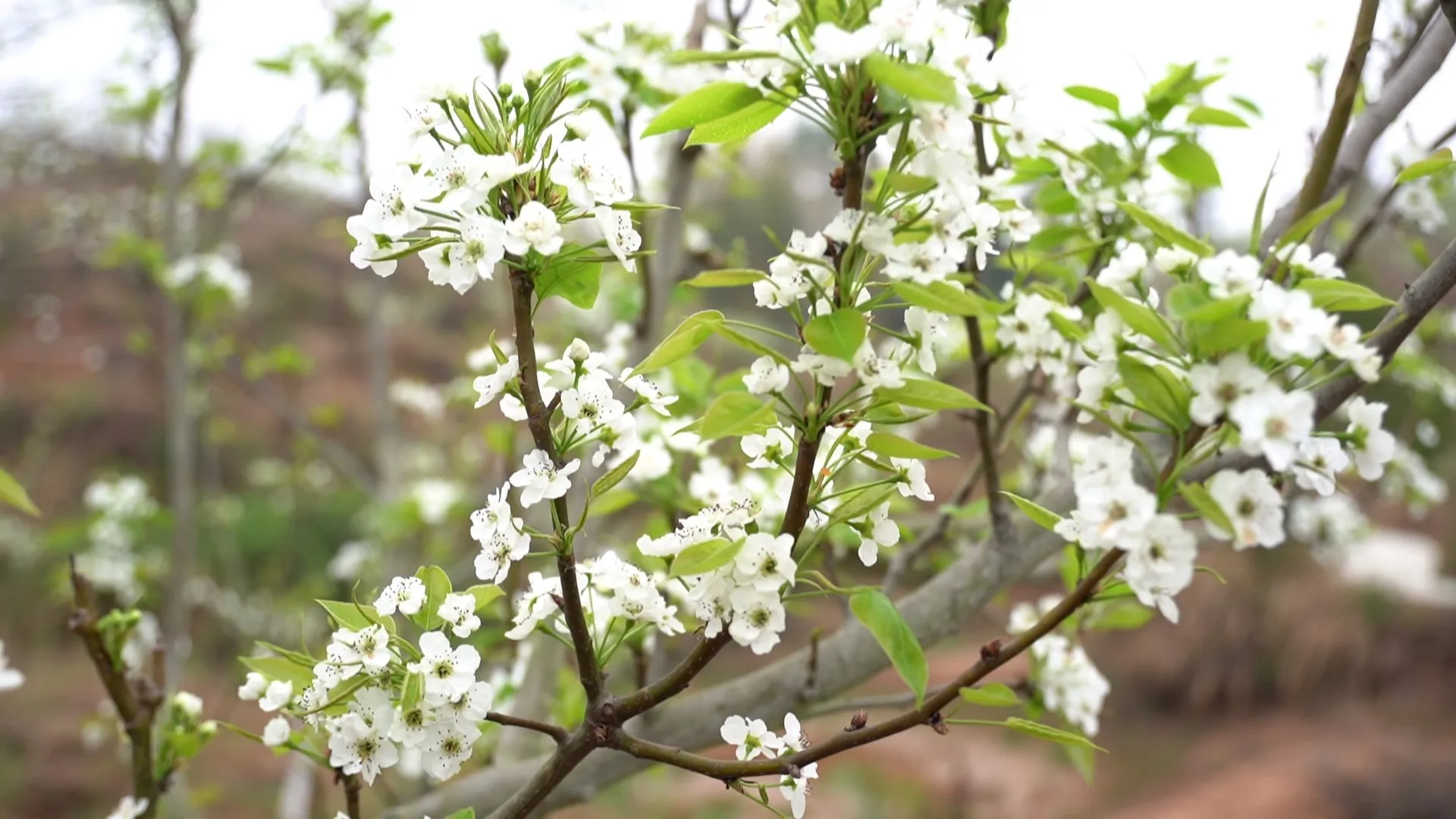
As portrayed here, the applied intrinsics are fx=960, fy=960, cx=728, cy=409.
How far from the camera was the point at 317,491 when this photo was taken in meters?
7.75

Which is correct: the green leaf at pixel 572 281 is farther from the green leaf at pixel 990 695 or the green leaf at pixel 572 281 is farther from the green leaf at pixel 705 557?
the green leaf at pixel 990 695

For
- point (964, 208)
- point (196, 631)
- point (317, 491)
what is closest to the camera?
point (964, 208)

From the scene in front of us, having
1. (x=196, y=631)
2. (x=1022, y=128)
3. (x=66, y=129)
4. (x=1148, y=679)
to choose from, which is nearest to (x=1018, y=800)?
(x=1148, y=679)

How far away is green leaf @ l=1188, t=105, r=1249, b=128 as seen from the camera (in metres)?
1.00

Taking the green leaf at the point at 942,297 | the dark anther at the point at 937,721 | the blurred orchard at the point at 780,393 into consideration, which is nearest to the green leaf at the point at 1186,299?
the blurred orchard at the point at 780,393

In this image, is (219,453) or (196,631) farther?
(219,453)

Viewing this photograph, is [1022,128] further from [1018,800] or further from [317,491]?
[317,491]

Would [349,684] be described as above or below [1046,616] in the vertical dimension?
above

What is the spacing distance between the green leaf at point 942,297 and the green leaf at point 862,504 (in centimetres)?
15

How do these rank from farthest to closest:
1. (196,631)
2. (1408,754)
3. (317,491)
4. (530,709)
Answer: (317,491) < (196,631) < (1408,754) < (530,709)

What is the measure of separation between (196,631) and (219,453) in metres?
2.27

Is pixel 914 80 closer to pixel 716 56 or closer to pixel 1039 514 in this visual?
pixel 716 56

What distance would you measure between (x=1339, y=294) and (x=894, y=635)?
1.16 feet

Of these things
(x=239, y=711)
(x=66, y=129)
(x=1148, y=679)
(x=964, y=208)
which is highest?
(x=66, y=129)
